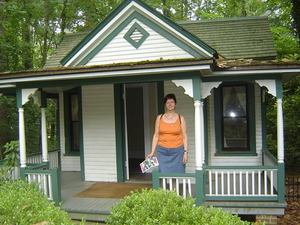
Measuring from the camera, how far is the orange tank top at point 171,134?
576cm

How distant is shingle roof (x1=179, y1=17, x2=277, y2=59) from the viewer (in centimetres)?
855

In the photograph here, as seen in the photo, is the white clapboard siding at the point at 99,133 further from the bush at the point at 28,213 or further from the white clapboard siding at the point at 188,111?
the bush at the point at 28,213

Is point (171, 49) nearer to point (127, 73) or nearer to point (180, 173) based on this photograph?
point (127, 73)

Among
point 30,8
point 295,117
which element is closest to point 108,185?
point 295,117

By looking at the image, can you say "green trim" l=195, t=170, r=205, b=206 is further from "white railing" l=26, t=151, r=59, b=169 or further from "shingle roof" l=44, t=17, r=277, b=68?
"white railing" l=26, t=151, r=59, b=169

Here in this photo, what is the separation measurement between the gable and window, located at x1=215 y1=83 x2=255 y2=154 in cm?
124

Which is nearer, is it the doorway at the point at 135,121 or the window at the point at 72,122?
the window at the point at 72,122

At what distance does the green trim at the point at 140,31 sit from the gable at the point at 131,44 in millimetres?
25

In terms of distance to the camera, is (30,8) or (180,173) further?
(30,8)

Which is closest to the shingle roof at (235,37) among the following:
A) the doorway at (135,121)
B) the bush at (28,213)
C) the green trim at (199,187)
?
the doorway at (135,121)

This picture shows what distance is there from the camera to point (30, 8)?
1258 cm

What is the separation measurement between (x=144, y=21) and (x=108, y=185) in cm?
429

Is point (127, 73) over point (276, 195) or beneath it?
over

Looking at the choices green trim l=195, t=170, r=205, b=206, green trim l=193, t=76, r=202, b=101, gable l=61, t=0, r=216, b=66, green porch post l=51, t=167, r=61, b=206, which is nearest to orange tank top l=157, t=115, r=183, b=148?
green trim l=193, t=76, r=202, b=101
